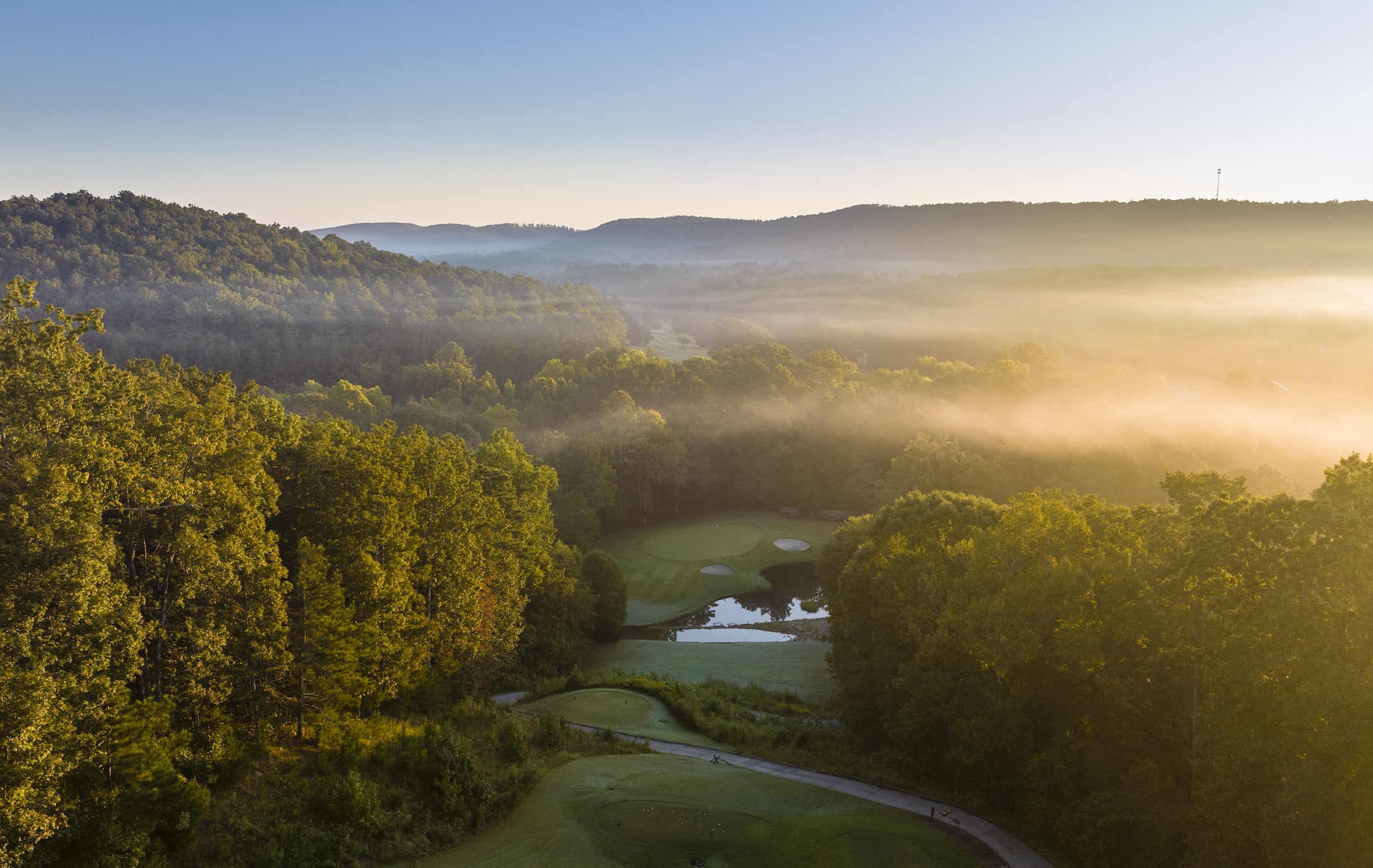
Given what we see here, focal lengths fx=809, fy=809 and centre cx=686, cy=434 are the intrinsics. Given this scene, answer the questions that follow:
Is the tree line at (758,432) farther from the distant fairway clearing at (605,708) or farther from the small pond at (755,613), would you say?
the distant fairway clearing at (605,708)

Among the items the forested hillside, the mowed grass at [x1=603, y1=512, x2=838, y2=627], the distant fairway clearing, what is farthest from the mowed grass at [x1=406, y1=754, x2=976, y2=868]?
the forested hillside

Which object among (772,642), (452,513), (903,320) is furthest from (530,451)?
(903,320)

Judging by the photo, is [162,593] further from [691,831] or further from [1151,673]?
[1151,673]

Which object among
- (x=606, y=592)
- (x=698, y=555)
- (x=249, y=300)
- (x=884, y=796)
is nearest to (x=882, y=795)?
(x=884, y=796)

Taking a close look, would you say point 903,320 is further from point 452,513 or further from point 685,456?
point 452,513

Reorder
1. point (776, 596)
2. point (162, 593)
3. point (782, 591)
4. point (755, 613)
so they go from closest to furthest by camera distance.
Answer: point (162, 593)
point (755, 613)
point (776, 596)
point (782, 591)

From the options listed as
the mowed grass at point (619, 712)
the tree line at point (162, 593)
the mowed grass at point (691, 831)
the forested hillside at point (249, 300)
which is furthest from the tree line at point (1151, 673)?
the forested hillside at point (249, 300)
